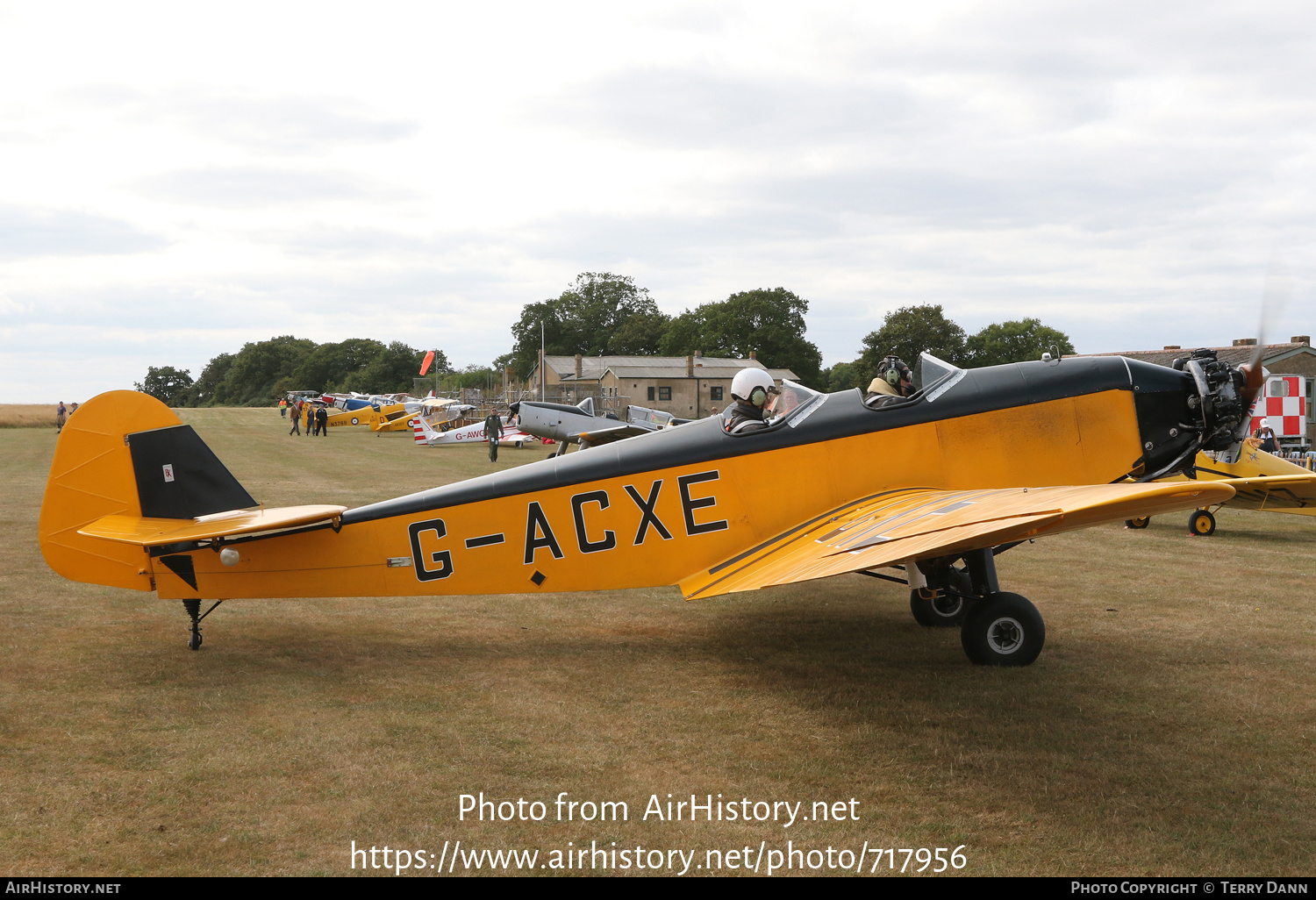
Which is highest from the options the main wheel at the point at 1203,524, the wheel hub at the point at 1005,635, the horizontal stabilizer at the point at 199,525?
the horizontal stabilizer at the point at 199,525

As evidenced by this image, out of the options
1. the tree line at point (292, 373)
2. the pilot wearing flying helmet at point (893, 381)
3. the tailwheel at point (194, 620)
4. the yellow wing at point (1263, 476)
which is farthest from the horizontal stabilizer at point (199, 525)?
the tree line at point (292, 373)

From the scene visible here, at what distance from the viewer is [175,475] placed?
6.11m

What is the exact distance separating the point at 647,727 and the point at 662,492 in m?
1.83

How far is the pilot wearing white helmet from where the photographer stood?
6.40m

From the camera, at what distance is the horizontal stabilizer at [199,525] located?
565cm

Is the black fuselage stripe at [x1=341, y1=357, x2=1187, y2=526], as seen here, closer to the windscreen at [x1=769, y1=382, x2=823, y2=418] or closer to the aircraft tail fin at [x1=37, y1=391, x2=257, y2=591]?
the windscreen at [x1=769, y1=382, x2=823, y2=418]

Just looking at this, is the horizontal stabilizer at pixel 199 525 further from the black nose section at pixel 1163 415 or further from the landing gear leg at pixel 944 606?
the black nose section at pixel 1163 415

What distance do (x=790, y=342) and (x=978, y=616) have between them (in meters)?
81.2

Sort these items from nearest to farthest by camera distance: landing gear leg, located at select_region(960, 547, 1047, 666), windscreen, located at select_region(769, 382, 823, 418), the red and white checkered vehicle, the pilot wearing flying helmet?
landing gear leg, located at select_region(960, 547, 1047, 666) < windscreen, located at select_region(769, 382, 823, 418) < the pilot wearing flying helmet < the red and white checkered vehicle

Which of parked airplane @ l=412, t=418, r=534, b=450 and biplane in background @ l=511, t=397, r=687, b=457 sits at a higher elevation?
biplane in background @ l=511, t=397, r=687, b=457

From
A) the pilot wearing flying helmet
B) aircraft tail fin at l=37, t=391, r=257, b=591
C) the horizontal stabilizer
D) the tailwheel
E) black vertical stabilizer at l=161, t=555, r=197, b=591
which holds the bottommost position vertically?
the tailwheel

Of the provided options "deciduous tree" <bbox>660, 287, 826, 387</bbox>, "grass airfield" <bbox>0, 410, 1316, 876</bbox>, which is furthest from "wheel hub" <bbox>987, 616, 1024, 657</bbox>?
"deciduous tree" <bbox>660, 287, 826, 387</bbox>

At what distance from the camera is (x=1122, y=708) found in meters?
5.21
